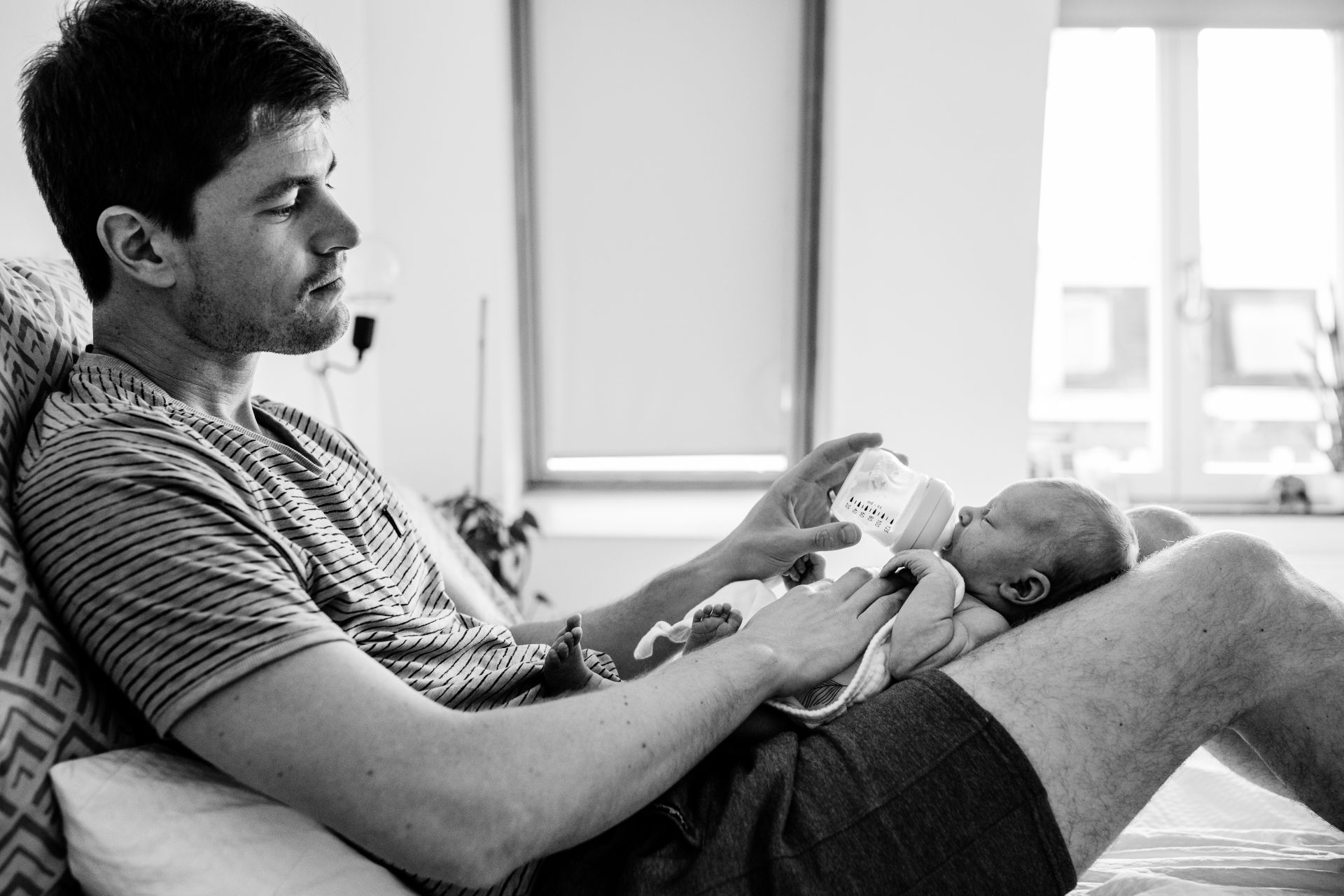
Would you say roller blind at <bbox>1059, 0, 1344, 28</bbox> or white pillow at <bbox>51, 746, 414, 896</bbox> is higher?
roller blind at <bbox>1059, 0, 1344, 28</bbox>

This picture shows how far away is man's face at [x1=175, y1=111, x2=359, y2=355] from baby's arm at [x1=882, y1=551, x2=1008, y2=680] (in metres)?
0.74

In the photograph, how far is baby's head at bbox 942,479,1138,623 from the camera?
1.32 metres

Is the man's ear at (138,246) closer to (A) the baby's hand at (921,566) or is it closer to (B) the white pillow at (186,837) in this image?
(B) the white pillow at (186,837)

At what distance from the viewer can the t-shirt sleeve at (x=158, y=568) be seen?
82 centimetres

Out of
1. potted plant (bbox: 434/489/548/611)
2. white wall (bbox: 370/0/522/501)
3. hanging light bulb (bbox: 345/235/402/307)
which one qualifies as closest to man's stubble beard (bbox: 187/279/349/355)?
hanging light bulb (bbox: 345/235/402/307)

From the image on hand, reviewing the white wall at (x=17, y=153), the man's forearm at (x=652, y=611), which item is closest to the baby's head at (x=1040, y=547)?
the man's forearm at (x=652, y=611)

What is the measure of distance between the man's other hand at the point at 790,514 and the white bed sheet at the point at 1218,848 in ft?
1.71

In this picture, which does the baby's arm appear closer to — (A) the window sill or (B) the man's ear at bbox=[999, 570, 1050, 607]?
(B) the man's ear at bbox=[999, 570, 1050, 607]

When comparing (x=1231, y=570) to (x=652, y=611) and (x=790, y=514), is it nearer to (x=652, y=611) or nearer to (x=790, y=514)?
(x=790, y=514)

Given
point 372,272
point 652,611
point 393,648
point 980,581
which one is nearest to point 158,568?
point 393,648

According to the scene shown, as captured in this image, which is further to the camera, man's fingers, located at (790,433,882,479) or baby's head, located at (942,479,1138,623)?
man's fingers, located at (790,433,882,479)

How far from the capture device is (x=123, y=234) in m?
1.08

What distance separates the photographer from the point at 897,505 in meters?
1.39

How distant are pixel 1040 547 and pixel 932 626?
0.23 metres
